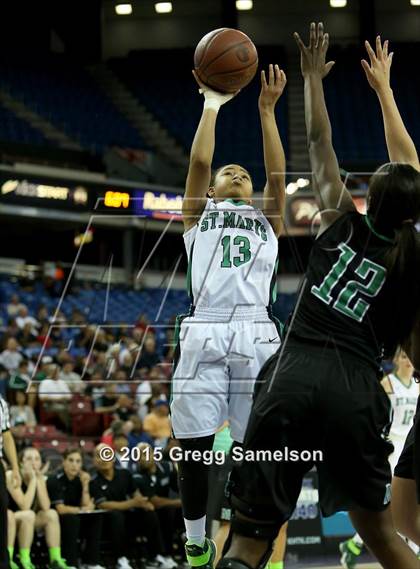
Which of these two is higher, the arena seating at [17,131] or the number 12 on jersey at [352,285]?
the number 12 on jersey at [352,285]

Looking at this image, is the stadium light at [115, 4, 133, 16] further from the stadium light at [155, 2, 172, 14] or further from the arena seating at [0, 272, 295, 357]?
the arena seating at [0, 272, 295, 357]

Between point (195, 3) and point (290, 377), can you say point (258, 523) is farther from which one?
point (195, 3)

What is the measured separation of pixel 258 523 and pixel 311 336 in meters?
0.62

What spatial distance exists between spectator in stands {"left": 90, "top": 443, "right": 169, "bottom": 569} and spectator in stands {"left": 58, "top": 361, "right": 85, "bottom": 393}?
2.58 metres

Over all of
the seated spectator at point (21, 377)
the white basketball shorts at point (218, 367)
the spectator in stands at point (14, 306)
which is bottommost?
the seated spectator at point (21, 377)

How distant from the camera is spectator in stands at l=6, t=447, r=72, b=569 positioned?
7648 mm

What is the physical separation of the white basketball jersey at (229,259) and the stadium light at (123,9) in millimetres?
11688

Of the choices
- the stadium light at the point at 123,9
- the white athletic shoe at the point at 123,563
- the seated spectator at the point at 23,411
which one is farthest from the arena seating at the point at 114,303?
the white athletic shoe at the point at 123,563

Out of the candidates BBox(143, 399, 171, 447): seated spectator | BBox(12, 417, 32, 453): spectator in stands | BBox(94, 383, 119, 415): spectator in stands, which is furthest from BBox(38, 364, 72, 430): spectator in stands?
BBox(143, 399, 171, 447): seated spectator

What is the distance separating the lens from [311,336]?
128 inches

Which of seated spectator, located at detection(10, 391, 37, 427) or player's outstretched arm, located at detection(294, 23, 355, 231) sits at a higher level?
player's outstretched arm, located at detection(294, 23, 355, 231)

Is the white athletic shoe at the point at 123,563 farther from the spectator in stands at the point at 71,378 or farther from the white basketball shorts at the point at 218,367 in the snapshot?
the white basketball shorts at the point at 218,367

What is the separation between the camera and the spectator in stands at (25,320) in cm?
1293

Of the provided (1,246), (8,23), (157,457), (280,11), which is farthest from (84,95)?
(157,457)
